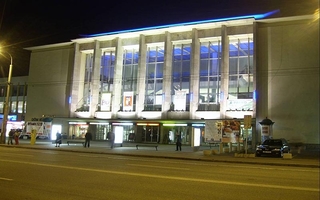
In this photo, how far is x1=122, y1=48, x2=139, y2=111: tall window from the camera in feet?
152

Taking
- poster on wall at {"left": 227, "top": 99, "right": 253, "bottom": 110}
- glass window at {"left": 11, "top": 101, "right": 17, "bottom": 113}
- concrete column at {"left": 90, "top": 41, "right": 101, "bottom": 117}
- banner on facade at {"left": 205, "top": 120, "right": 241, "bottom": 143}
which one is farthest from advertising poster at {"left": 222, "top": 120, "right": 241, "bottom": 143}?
glass window at {"left": 11, "top": 101, "right": 17, "bottom": 113}

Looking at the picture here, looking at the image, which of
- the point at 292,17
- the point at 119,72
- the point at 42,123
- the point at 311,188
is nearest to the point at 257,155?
the point at 311,188

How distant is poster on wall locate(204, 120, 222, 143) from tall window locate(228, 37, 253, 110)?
38.6ft

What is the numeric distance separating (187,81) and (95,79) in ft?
48.3

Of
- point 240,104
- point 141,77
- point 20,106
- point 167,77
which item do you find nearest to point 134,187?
point 240,104

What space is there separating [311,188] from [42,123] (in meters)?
40.1

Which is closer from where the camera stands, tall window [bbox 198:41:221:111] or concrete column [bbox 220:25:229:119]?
concrete column [bbox 220:25:229:119]

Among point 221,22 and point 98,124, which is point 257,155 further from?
point 98,124

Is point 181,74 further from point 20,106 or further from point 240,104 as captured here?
point 20,106

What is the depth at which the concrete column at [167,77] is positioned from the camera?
4250 cm

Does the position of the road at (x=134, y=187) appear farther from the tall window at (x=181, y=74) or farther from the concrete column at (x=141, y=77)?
the concrete column at (x=141, y=77)

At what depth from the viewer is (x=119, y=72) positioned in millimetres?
46844

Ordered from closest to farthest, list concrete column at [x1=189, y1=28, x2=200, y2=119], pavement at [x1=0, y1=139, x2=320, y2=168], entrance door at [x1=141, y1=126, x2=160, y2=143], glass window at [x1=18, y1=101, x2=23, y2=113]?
pavement at [x1=0, y1=139, x2=320, y2=168] → concrete column at [x1=189, y1=28, x2=200, y2=119] → entrance door at [x1=141, y1=126, x2=160, y2=143] → glass window at [x1=18, y1=101, x2=23, y2=113]

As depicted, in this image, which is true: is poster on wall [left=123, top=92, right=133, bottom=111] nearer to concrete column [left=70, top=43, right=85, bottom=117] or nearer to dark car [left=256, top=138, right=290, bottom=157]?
concrete column [left=70, top=43, right=85, bottom=117]
